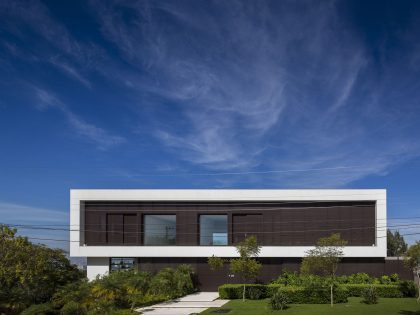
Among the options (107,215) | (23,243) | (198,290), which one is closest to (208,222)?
(198,290)

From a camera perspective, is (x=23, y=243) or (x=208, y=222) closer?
(x=23, y=243)

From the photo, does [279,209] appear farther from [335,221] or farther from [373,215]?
[373,215]

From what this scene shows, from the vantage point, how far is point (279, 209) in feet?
119

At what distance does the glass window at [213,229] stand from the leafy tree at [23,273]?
46.8 ft

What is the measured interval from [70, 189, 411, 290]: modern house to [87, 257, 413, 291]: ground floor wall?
0.26 feet

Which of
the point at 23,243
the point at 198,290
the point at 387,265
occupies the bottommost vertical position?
the point at 198,290

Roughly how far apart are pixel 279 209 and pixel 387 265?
949 centimetres

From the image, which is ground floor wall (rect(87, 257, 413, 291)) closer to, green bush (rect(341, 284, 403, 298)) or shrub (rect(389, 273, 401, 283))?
shrub (rect(389, 273, 401, 283))

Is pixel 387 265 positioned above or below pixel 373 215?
below

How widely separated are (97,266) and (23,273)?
15144 millimetres

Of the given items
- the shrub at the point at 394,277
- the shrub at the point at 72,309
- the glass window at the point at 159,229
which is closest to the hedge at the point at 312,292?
the shrub at the point at 394,277

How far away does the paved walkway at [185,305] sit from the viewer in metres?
24.3

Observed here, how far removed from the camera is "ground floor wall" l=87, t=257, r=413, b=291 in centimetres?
3506

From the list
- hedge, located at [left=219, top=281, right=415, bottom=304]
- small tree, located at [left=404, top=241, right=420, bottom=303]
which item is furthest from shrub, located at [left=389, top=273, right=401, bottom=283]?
small tree, located at [left=404, top=241, right=420, bottom=303]
